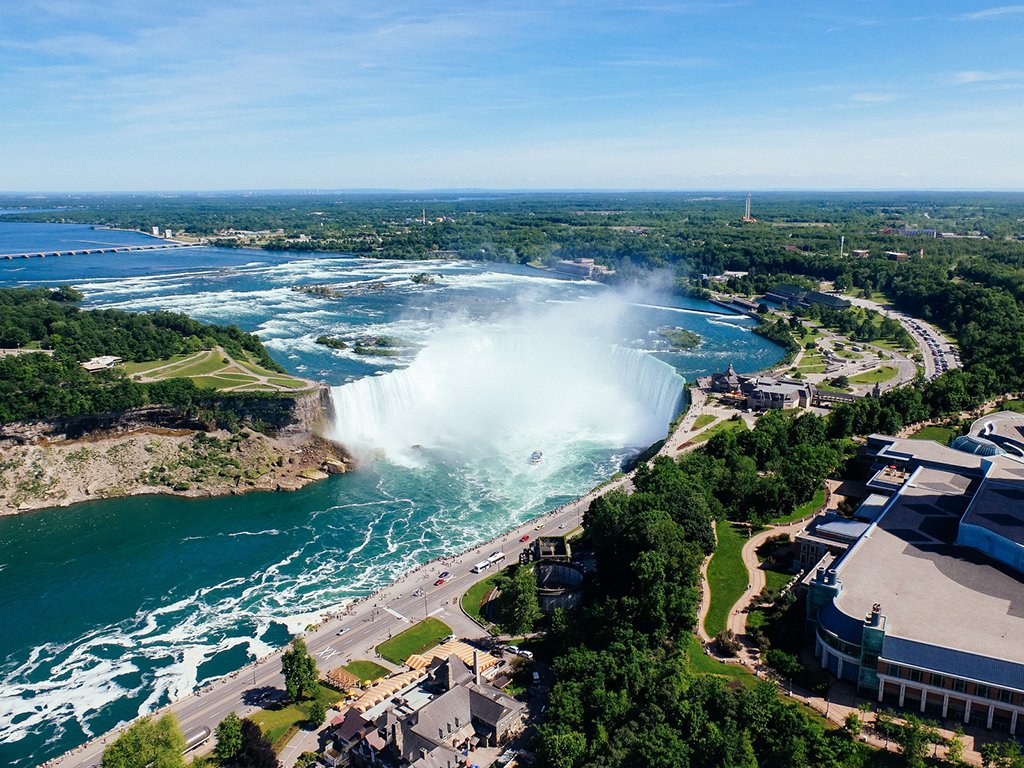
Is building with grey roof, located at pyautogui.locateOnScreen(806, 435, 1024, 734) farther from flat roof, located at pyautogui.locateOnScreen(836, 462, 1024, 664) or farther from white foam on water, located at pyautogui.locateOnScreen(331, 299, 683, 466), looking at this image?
white foam on water, located at pyautogui.locateOnScreen(331, 299, 683, 466)

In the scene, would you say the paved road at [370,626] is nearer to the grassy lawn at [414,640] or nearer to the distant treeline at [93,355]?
the grassy lawn at [414,640]

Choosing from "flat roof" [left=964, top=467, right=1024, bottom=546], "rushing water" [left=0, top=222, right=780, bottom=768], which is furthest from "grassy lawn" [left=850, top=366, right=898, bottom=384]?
"flat roof" [left=964, top=467, right=1024, bottom=546]

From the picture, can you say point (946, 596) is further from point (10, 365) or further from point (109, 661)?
point (10, 365)

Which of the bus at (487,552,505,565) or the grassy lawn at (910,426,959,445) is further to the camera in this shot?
the grassy lawn at (910,426,959,445)

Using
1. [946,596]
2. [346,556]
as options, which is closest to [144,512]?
[346,556]

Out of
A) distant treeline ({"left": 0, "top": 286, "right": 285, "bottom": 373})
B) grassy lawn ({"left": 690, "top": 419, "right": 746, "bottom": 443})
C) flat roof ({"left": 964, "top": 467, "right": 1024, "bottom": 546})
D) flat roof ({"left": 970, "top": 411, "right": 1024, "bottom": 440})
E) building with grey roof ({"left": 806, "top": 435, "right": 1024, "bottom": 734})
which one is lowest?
grassy lawn ({"left": 690, "top": 419, "right": 746, "bottom": 443})

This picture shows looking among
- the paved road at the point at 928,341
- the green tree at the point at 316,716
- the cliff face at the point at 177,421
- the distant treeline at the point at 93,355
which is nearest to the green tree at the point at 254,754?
the green tree at the point at 316,716

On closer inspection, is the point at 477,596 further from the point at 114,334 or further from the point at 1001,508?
the point at 114,334
